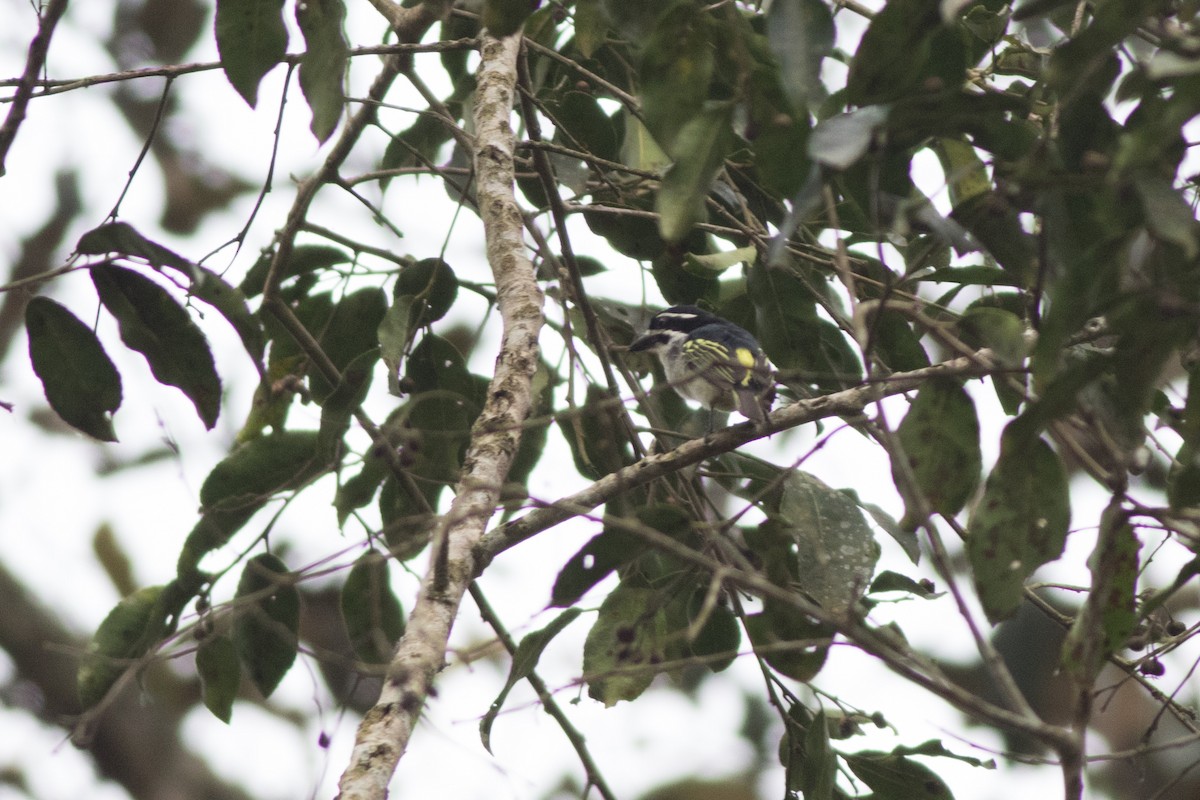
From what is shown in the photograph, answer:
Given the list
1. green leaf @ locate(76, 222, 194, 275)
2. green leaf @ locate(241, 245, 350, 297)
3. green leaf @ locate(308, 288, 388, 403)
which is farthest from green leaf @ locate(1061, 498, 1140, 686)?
green leaf @ locate(241, 245, 350, 297)

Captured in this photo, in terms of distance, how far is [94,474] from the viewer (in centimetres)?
1152

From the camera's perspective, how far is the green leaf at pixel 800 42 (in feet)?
6.06

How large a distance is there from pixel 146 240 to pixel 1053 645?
10.2 meters

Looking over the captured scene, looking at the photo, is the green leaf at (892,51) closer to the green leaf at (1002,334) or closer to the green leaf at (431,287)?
the green leaf at (1002,334)

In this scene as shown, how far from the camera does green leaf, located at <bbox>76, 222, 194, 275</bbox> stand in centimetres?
260

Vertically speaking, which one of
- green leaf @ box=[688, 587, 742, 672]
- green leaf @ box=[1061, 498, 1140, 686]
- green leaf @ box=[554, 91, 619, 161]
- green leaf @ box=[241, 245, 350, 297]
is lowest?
green leaf @ box=[1061, 498, 1140, 686]

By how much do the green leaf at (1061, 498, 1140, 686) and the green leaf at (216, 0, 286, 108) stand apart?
1695 mm

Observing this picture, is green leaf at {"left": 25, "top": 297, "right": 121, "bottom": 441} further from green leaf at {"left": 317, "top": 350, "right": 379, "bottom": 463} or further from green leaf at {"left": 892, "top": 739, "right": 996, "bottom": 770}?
green leaf at {"left": 892, "top": 739, "right": 996, "bottom": 770}

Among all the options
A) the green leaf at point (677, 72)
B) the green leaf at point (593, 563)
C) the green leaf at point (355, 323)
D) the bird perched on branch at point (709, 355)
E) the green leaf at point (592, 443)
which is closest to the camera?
the green leaf at point (677, 72)

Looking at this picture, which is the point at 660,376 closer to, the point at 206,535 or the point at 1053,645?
the point at 206,535

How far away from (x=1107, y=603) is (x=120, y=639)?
2.22 meters

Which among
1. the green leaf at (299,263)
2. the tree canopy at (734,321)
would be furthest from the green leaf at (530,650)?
the green leaf at (299,263)

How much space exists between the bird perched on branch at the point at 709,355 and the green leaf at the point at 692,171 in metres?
1.15

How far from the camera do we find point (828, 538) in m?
2.76
